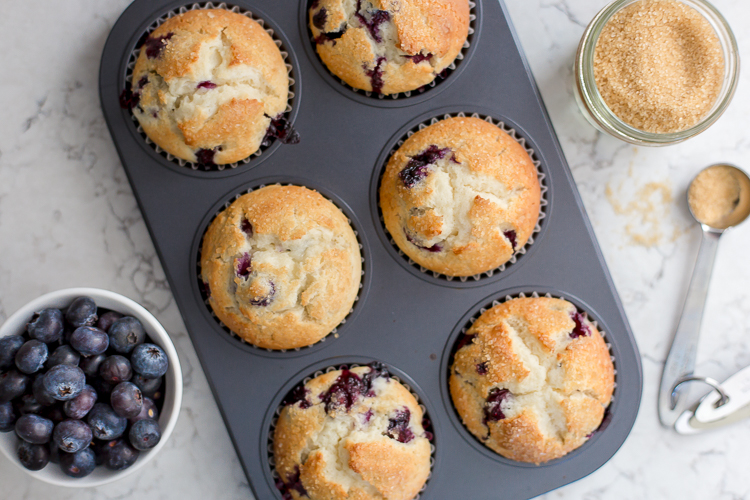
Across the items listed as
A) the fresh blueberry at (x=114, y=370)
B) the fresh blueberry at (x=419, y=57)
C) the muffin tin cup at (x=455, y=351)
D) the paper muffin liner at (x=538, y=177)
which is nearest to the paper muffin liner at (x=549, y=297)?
the muffin tin cup at (x=455, y=351)

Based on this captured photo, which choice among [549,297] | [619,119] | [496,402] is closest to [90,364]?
[496,402]

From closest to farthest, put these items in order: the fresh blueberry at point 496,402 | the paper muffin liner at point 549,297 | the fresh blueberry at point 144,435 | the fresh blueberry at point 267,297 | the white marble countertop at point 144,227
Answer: the fresh blueberry at point 144,435
the fresh blueberry at point 267,297
the fresh blueberry at point 496,402
the paper muffin liner at point 549,297
the white marble countertop at point 144,227

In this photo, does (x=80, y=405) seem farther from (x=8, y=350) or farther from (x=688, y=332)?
(x=688, y=332)

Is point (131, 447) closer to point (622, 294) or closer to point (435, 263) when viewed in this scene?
point (435, 263)

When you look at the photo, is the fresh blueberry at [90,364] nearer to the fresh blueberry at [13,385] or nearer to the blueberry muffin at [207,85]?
the fresh blueberry at [13,385]

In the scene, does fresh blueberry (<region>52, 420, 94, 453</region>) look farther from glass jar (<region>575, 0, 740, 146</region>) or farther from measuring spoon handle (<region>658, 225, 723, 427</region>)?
measuring spoon handle (<region>658, 225, 723, 427</region>)

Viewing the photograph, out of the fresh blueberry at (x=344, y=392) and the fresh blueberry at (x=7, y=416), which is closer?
the fresh blueberry at (x=7, y=416)
